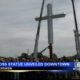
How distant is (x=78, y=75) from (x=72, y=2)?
21.3 meters

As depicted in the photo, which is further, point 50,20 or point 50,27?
point 50,20

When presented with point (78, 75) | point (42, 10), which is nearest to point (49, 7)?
point (42, 10)

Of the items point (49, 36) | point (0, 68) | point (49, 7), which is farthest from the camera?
point (49, 7)

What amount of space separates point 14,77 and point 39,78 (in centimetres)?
Answer: 407

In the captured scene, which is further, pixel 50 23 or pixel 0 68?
pixel 50 23

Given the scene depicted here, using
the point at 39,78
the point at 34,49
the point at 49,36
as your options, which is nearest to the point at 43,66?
the point at 39,78

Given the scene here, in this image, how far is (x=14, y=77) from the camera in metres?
51.2

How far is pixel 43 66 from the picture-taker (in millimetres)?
50656

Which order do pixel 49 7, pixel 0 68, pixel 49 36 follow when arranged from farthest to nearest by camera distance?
pixel 49 7, pixel 49 36, pixel 0 68

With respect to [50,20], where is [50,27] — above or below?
below

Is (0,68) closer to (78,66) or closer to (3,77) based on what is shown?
(3,77)

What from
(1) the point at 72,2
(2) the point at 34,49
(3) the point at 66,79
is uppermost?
(1) the point at 72,2

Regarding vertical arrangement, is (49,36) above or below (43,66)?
above

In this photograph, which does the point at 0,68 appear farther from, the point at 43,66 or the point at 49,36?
the point at 49,36
